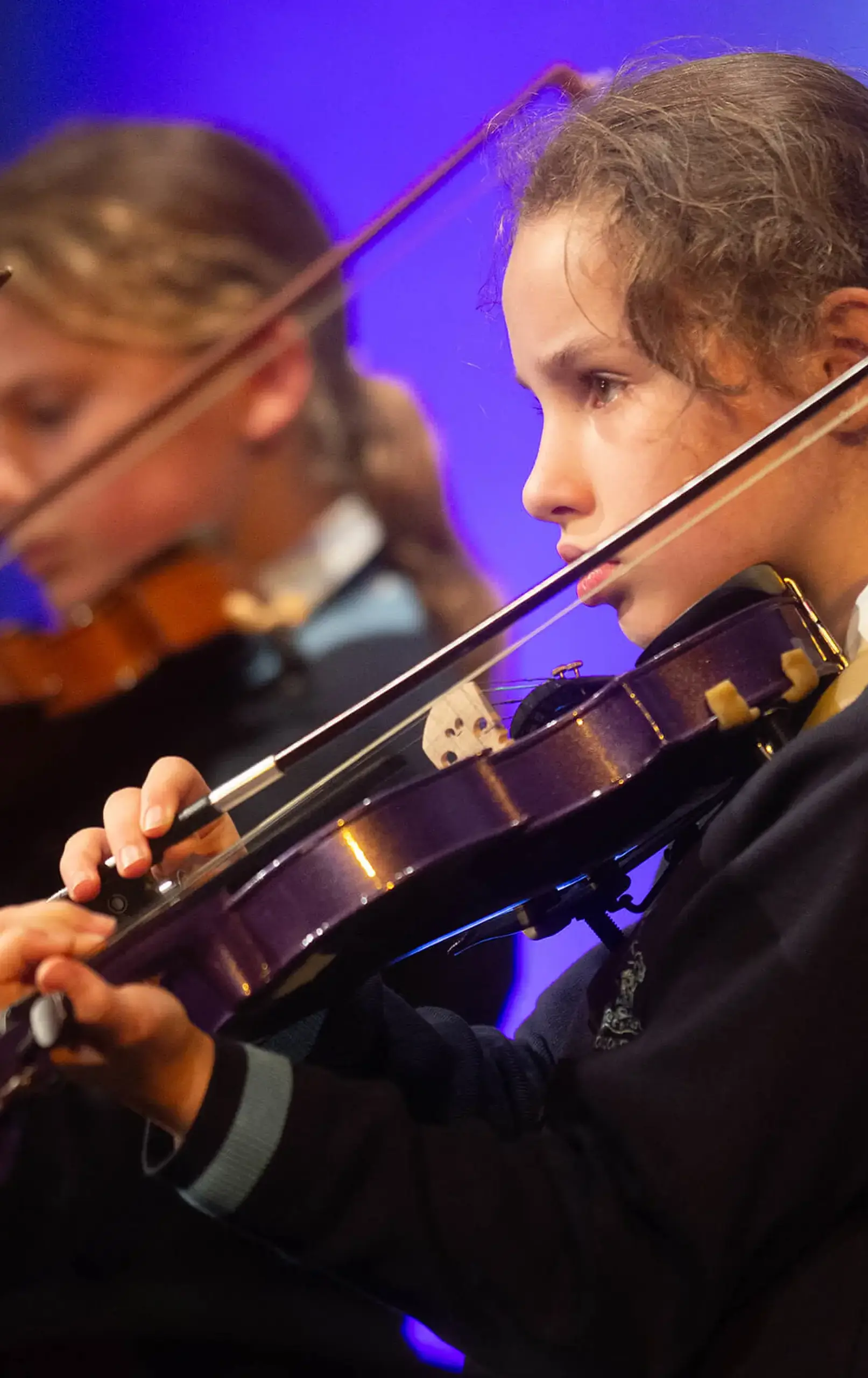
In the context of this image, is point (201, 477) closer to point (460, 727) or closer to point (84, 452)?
point (84, 452)

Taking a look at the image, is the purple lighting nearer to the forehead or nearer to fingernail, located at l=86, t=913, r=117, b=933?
fingernail, located at l=86, t=913, r=117, b=933

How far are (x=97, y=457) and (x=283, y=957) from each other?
2.24ft

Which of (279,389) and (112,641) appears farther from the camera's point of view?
(279,389)

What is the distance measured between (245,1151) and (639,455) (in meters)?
0.43

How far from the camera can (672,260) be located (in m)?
0.69

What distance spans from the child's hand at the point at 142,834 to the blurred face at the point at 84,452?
421mm

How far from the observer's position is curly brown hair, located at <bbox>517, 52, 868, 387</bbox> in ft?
2.24

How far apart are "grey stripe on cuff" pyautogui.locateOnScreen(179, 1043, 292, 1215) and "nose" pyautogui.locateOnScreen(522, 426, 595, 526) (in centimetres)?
38

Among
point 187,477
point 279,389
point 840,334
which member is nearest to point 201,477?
point 187,477

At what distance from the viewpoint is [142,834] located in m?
0.62

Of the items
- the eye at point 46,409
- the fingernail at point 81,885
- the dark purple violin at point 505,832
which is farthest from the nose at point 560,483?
the eye at point 46,409

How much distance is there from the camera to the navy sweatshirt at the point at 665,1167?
1.52ft

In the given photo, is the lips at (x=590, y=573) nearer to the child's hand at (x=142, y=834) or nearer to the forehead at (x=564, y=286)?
the forehead at (x=564, y=286)

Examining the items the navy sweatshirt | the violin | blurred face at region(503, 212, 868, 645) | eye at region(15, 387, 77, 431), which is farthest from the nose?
eye at region(15, 387, 77, 431)
